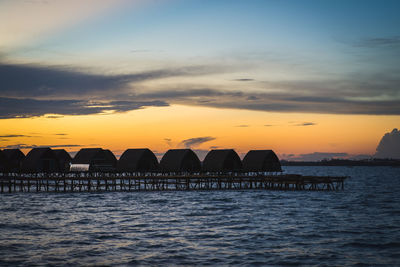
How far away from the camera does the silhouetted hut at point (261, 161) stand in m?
86.6

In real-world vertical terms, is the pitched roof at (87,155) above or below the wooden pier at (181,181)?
above

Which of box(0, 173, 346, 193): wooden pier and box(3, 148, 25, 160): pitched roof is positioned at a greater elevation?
box(3, 148, 25, 160): pitched roof

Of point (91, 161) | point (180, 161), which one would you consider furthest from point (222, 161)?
point (91, 161)

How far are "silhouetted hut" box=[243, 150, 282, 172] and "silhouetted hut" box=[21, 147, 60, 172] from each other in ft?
116

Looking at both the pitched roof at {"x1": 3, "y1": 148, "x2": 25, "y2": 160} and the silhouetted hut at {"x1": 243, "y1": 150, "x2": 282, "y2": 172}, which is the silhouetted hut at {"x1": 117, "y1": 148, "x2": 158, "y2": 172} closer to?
the silhouetted hut at {"x1": 243, "y1": 150, "x2": 282, "y2": 172}

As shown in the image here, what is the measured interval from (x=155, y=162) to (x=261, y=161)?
19197 millimetres

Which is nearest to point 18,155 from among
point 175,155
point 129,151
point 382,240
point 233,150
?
point 129,151

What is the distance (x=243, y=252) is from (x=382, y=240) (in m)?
10.2

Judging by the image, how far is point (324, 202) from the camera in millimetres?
56438

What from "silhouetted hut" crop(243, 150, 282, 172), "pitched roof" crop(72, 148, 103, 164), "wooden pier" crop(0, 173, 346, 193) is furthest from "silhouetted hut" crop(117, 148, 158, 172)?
"silhouetted hut" crop(243, 150, 282, 172)

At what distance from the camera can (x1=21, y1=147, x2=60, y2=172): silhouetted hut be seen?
288ft

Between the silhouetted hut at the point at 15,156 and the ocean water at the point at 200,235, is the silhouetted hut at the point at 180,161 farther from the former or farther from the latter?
the silhouetted hut at the point at 15,156

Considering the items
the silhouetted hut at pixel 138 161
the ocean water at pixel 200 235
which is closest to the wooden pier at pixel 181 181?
the silhouetted hut at pixel 138 161

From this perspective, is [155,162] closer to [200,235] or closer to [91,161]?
[91,161]
